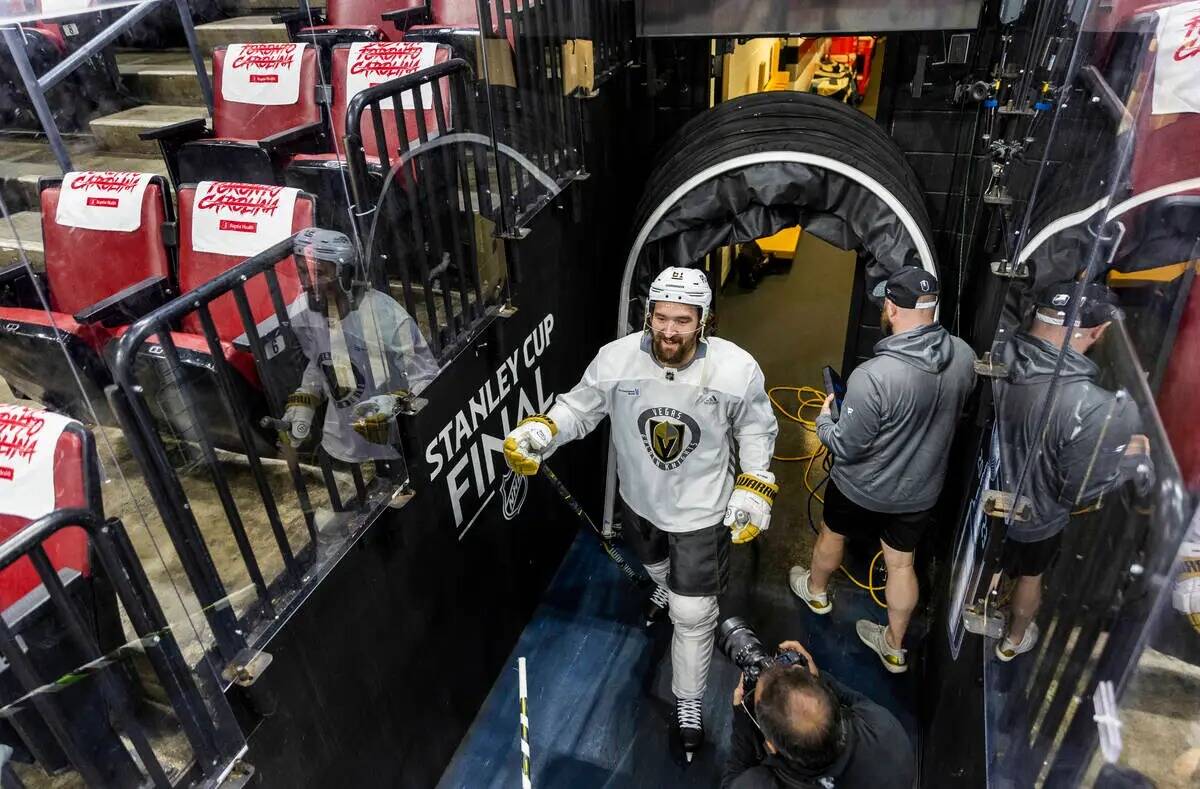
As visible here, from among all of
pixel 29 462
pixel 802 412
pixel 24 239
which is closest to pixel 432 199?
pixel 24 239

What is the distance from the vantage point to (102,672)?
157cm

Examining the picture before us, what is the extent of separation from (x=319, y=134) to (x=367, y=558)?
2.01m

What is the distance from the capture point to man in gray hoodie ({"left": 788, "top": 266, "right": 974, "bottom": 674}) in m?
2.94

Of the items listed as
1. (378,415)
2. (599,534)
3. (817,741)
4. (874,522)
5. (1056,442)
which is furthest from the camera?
(599,534)

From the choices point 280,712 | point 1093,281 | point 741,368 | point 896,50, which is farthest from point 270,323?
point 896,50

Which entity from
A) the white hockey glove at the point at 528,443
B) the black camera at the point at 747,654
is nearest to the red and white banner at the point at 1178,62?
the black camera at the point at 747,654

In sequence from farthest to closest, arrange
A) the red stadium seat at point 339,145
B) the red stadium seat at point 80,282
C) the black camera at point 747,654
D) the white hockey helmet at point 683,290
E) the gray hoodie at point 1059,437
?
the white hockey helmet at point 683,290 < the red stadium seat at point 339,145 < the black camera at point 747,654 < the red stadium seat at point 80,282 < the gray hoodie at point 1059,437

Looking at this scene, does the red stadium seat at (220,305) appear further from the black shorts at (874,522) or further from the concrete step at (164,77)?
the black shorts at (874,522)

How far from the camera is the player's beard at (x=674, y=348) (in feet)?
9.03

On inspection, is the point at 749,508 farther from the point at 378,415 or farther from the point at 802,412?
the point at 802,412

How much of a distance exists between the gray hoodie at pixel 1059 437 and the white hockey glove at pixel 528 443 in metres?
1.55

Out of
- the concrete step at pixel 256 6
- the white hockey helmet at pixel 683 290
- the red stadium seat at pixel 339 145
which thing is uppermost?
the concrete step at pixel 256 6

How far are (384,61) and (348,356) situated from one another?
1.68m

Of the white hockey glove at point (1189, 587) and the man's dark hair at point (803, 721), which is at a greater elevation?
the white hockey glove at point (1189, 587)
